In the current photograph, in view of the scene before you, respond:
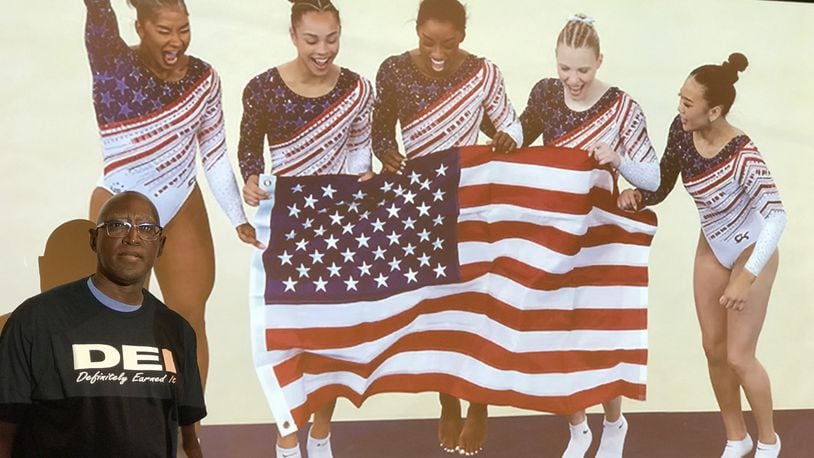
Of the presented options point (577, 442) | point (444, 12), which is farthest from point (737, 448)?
point (444, 12)

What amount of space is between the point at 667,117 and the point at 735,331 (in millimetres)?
840

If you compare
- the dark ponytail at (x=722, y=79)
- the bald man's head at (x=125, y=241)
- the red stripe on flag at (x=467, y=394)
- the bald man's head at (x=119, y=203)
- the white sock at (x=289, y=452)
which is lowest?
the white sock at (x=289, y=452)

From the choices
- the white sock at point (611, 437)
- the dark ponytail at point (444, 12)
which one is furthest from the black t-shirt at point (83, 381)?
the white sock at point (611, 437)

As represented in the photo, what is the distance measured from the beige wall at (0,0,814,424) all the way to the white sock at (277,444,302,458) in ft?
0.41

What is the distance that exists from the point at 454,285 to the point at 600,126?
31.5 inches

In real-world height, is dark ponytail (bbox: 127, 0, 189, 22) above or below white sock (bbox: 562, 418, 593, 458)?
above

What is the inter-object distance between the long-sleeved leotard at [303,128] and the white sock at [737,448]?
67.8 inches

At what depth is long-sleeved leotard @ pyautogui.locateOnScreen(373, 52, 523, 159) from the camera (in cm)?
309

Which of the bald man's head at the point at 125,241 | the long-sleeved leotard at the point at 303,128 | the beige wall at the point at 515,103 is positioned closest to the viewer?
the bald man's head at the point at 125,241

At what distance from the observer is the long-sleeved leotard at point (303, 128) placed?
2.99 metres

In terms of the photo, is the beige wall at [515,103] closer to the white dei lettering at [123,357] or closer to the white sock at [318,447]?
the white sock at [318,447]

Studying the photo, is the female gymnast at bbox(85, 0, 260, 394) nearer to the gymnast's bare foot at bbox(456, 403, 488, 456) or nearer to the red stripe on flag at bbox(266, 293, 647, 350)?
the red stripe on flag at bbox(266, 293, 647, 350)

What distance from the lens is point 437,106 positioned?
313 centimetres

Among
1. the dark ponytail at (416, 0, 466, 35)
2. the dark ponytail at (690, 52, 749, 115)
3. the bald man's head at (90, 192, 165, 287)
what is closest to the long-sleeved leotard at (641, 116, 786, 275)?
the dark ponytail at (690, 52, 749, 115)
